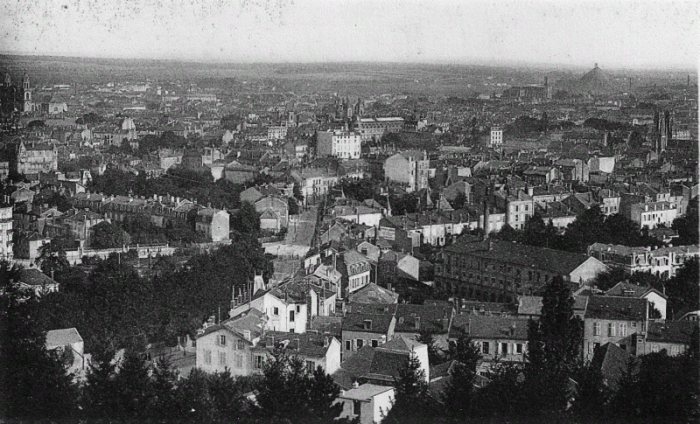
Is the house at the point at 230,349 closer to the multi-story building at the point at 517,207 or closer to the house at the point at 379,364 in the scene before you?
the house at the point at 379,364

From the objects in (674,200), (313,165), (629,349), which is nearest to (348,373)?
(629,349)

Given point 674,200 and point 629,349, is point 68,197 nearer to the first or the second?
point 674,200

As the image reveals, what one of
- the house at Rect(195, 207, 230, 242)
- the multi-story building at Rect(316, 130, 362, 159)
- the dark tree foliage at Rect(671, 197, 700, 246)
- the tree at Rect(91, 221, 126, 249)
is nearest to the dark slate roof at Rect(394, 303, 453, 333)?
the dark tree foliage at Rect(671, 197, 700, 246)

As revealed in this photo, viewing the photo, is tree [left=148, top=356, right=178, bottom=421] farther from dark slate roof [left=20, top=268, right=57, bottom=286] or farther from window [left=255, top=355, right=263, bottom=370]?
dark slate roof [left=20, top=268, right=57, bottom=286]

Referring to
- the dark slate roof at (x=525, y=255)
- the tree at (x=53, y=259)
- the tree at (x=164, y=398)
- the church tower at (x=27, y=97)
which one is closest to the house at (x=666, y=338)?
the dark slate roof at (x=525, y=255)

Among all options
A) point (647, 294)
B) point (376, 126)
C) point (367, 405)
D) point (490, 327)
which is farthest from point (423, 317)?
point (376, 126)
